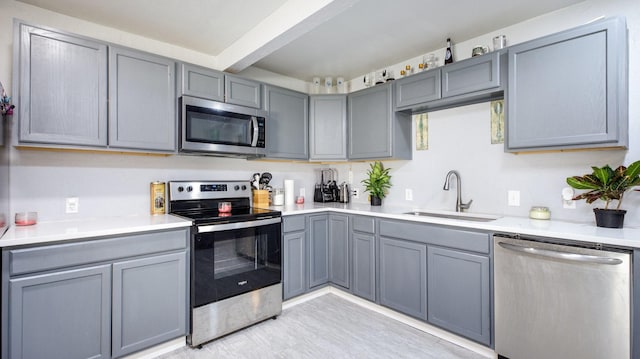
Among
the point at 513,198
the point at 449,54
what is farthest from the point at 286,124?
the point at 513,198

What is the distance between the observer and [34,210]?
2061 mm

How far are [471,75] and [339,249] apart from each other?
1910mm

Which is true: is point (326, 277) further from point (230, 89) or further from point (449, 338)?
point (230, 89)

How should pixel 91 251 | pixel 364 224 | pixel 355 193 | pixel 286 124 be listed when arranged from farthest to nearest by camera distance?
pixel 355 193 → pixel 286 124 → pixel 364 224 → pixel 91 251

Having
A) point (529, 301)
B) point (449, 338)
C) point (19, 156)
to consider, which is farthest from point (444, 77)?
point (19, 156)

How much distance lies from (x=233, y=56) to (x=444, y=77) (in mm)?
1844

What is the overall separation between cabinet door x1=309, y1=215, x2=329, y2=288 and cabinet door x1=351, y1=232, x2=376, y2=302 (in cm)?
31

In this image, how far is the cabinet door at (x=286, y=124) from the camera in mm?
2999

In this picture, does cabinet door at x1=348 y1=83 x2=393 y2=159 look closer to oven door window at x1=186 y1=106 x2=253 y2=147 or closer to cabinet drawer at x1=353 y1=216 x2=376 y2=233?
cabinet drawer at x1=353 y1=216 x2=376 y2=233

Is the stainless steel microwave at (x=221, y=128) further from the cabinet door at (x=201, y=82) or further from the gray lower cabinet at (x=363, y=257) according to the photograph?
the gray lower cabinet at (x=363, y=257)

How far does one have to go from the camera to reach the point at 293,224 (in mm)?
2740

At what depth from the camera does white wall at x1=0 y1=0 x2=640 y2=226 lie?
1982mm

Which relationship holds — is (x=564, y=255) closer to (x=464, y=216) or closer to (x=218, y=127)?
(x=464, y=216)

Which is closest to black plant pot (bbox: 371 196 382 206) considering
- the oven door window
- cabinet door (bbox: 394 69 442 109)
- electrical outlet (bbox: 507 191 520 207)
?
cabinet door (bbox: 394 69 442 109)
